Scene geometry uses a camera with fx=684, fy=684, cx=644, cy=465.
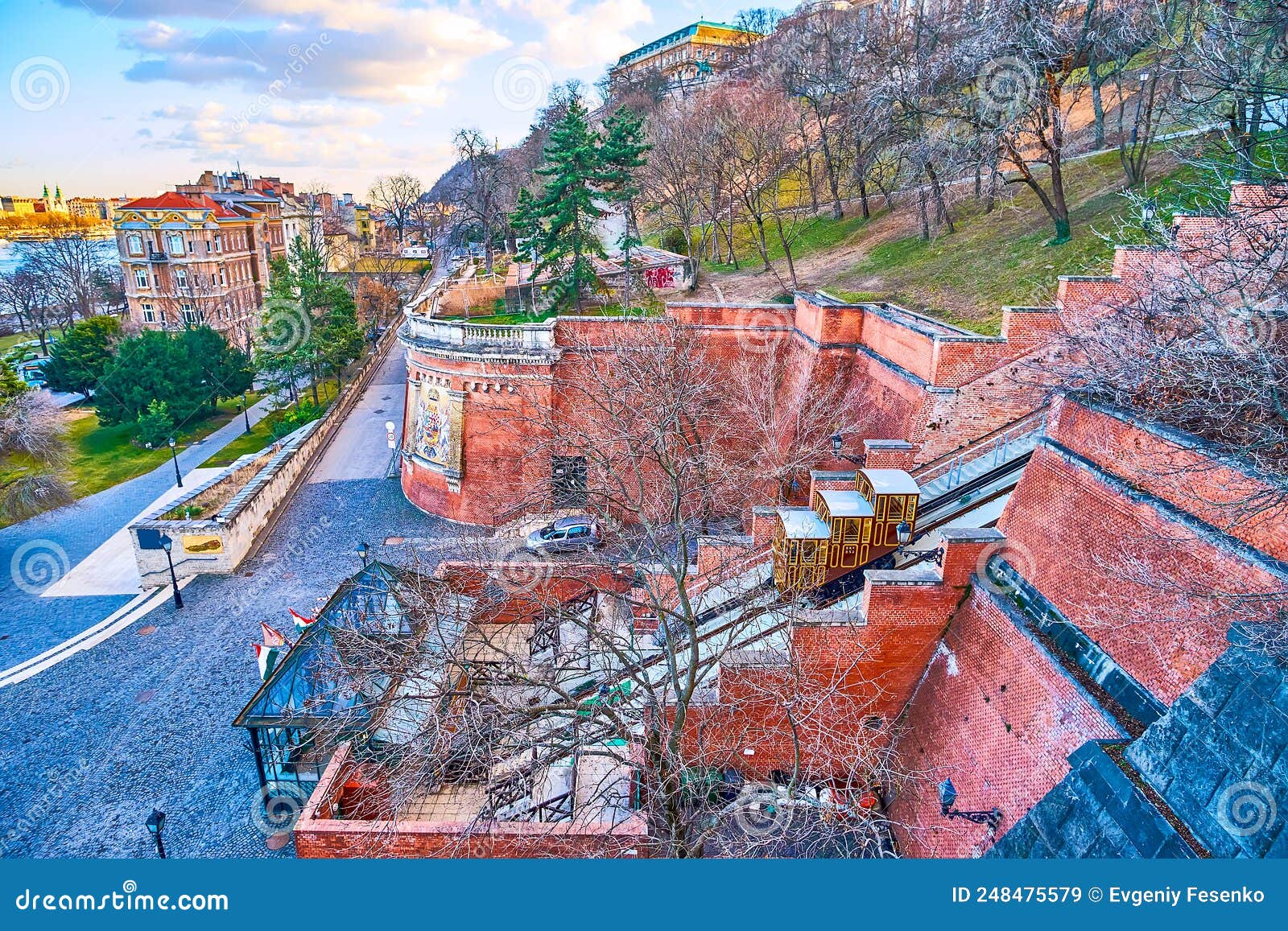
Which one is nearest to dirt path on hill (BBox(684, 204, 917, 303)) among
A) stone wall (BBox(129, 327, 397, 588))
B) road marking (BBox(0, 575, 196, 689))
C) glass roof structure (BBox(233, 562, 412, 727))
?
stone wall (BBox(129, 327, 397, 588))

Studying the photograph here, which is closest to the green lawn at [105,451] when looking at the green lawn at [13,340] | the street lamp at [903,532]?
the street lamp at [903,532]

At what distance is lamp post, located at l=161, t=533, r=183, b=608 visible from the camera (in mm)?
16688

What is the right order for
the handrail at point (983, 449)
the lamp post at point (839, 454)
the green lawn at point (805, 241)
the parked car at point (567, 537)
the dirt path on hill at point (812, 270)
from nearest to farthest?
the handrail at point (983, 449)
the lamp post at point (839, 454)
the parked car at point (567, 537)
the dirt path on hill at point (812, 270)
the green lawn at point (805, 241)

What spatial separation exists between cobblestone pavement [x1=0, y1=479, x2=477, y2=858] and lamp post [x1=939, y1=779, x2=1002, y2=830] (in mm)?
9558

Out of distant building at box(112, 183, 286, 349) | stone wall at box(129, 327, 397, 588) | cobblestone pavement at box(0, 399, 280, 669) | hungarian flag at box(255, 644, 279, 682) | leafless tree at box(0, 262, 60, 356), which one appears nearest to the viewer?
hungarian flag at box(255, 644, 279, 682)

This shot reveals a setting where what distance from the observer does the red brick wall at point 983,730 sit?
24.9 ft

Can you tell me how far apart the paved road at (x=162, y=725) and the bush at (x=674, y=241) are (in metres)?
22.4

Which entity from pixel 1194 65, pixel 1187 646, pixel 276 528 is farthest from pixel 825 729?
pixel 276 528

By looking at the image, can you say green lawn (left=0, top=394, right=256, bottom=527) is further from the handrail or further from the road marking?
the handrail

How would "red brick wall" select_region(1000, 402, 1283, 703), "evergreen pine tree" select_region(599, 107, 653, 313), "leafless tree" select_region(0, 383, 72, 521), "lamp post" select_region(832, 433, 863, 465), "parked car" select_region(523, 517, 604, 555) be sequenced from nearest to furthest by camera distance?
"red brick wall" select_region(1000, 402, 1283, 703), "lamp post" select_region(832, 433, 863, 465), "parked car" select_region(523, 517, 604, 555), "leafless tree" select_region(0, 383, 72, 521), "evergreen pine tree" select_region(599, 107, 653, 313)

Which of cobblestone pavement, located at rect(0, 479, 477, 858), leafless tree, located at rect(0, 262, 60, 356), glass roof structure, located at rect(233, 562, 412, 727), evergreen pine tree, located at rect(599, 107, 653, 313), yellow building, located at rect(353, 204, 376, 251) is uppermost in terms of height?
yellow building, located at rect(353, 204, 376, 251)

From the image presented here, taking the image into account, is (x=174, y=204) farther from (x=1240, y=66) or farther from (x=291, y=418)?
(x=1240, y=66)

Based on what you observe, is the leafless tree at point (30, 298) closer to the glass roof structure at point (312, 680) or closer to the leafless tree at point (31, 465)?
the leafless tree at point (31, 465)

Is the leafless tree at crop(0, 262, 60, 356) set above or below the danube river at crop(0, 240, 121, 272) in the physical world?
below
